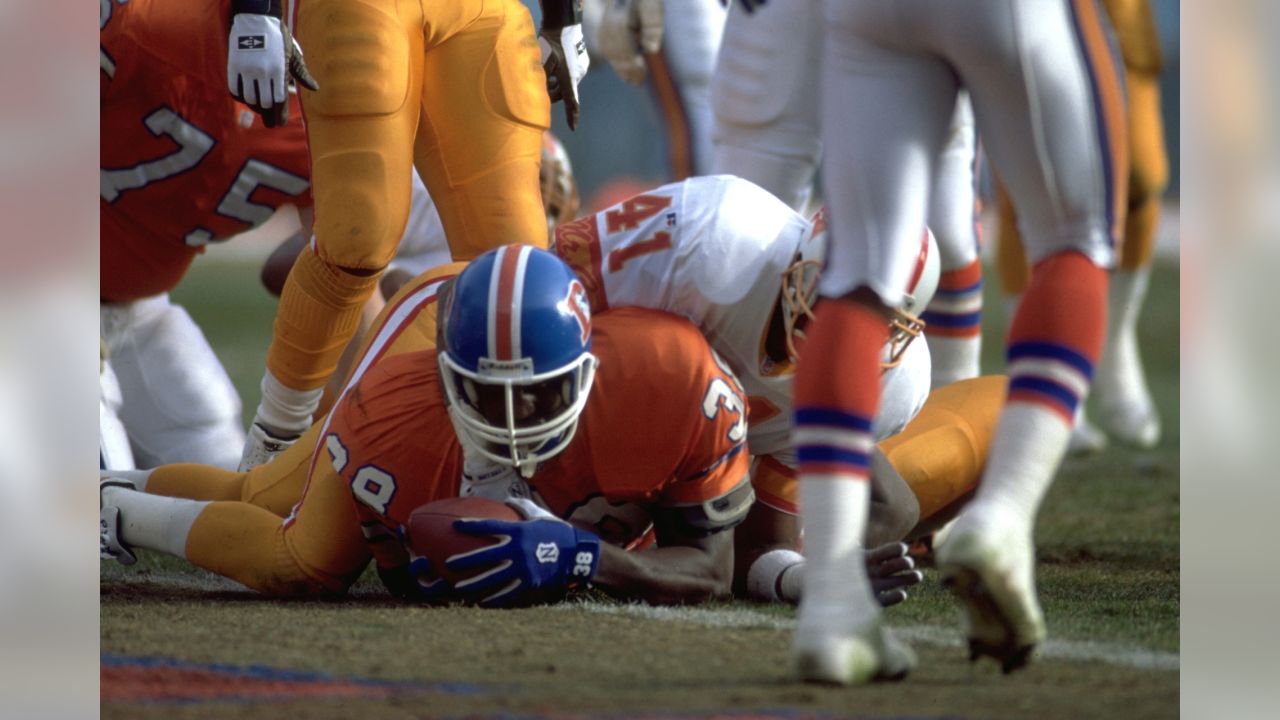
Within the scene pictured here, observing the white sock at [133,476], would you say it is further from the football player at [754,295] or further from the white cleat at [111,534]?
the football player at [754,295]

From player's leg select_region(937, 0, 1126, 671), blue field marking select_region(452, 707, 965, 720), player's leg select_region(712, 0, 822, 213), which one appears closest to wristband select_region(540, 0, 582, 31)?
player's leg select_region(712, 0, 822, 213)

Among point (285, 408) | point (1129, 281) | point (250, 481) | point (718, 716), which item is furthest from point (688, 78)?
point (718, 716)

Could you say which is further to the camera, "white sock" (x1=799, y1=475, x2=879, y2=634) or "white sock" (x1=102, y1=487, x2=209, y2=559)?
"white sock" (x1=102, y1=487, x2=209, y2=559)

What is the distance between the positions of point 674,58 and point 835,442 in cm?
276

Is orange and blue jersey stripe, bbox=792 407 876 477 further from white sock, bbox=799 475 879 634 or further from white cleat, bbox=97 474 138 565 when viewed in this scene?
white cleat, bbox=97 474 138 565

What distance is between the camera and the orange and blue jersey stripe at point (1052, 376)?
200cm

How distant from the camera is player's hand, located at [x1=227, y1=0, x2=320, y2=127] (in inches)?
111

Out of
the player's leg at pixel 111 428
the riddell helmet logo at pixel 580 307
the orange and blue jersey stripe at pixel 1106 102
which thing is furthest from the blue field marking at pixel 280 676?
the player's leg at pixel 111 428

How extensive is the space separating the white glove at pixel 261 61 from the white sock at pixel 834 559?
4.24 feet

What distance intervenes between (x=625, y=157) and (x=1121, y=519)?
8035 mm

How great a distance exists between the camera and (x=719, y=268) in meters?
2.64
